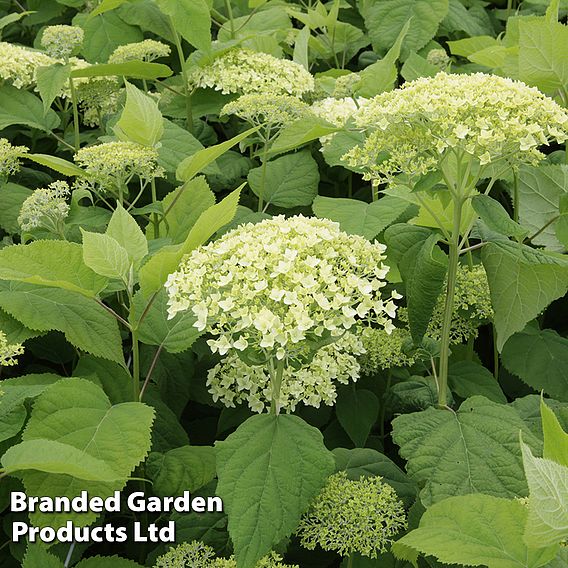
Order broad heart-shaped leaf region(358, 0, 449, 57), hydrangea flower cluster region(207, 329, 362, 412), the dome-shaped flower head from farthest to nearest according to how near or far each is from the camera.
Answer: broad heart-shaped leaf region(358, 0, 449, 57) → hydrangea flower cluster region(207, 329, 362, 412) → the dome-shaped flower head

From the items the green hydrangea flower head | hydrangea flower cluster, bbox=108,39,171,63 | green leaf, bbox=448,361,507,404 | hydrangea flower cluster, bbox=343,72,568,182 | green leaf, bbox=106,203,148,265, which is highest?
hydrangea flower cluster, bbox=343,72,568,182

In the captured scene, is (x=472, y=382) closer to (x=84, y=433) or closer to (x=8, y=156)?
(x=84, y=433)

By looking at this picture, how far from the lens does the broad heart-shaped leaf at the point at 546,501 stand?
100 cm

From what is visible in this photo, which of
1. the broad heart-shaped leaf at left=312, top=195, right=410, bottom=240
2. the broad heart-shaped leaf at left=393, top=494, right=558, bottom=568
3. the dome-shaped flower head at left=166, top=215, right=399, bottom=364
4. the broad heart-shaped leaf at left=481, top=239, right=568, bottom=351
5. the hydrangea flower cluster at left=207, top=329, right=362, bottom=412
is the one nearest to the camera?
the broad heart-shaped leaf at left=393, top=494, right=558, bottom=568

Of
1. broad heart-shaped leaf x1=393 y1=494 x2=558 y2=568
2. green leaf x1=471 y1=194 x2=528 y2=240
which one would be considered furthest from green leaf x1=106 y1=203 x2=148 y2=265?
broad heart-shaped leaf x1=393 y1=494 x2=558 y2=568

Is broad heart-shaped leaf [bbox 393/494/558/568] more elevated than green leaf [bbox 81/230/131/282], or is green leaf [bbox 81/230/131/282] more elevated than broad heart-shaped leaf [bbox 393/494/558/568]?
green leaf [bbox 81/230/131/282]

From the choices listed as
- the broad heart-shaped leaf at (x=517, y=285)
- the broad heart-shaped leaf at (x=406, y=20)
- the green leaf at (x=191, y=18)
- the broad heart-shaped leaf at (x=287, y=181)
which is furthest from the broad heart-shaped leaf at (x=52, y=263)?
the broad heart-shaped leaf at (x=406, y=20)

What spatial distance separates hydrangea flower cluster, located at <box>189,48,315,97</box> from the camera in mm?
2367

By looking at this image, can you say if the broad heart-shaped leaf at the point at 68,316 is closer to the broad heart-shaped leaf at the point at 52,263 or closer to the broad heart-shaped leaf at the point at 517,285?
the broad heart-shaped leaf at the point at 52,263

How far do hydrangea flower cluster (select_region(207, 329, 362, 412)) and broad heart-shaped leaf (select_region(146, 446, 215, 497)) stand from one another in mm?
144

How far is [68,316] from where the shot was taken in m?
1.73

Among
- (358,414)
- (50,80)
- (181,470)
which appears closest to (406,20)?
(50,80)

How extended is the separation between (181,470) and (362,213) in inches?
31.9

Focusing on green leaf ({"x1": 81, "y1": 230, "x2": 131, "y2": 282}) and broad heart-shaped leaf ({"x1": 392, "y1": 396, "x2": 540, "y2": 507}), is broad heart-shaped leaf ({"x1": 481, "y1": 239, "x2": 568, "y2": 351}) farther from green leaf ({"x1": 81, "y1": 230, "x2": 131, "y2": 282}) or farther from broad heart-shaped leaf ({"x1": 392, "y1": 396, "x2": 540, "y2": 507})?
green leaf ({"x1": 81, "y1": 230, "x2": 131, "y2": 282})
